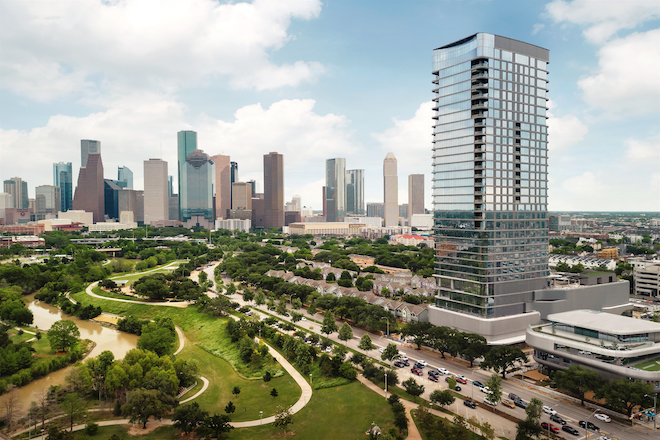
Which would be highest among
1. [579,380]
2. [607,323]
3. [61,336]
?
[607,323]

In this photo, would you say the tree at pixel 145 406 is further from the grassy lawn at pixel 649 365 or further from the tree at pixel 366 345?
the grassy lawn at pixel 649 365

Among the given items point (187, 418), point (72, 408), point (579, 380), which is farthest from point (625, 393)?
point (72, 408)

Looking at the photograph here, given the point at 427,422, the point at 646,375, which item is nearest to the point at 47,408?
the point at 427,422

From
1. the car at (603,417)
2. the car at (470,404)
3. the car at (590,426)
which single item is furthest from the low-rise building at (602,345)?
the car at (470,404)

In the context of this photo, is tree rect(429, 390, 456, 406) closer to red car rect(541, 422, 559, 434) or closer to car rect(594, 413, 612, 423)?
red car rect(541, 422, 559, 434)

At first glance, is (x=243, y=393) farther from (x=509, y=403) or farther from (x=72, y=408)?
(x=509, y=403)

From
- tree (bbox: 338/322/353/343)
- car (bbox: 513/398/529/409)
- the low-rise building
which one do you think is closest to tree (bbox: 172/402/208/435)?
tree (bbox: 338/322/353/343)
